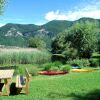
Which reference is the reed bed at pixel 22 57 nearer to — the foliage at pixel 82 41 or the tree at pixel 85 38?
the foliage at pixel 82 41

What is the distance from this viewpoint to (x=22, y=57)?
39.2m

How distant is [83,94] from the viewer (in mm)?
14641

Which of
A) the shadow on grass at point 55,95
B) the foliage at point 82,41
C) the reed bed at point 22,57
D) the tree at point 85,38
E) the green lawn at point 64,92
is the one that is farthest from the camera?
the tree at point 85,38

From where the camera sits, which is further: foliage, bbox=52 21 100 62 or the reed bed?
foliage, bbox=52 21 100 62

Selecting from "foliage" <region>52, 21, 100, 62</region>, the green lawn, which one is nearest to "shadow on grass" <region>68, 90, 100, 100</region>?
the green lawn

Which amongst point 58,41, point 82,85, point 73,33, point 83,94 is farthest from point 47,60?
point 58,41

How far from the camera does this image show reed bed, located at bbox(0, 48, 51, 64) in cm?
3822

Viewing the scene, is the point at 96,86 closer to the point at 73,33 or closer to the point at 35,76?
the point at 35,76

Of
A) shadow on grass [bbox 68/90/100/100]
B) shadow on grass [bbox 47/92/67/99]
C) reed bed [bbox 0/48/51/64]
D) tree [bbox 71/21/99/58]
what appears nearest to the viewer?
shadow on grass [bbox 68/90/100/100]

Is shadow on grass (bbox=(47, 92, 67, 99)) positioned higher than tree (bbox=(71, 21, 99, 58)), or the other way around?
tree (bbox=(71, 21, 99, 58))

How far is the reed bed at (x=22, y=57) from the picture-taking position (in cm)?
3822

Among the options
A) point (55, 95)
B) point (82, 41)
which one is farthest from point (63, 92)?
point (82, 41)

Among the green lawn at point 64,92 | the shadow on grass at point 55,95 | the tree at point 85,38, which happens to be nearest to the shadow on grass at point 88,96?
the green lawn at point 64,92

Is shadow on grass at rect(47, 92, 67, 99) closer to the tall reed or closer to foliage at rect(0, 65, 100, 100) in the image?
foliage at rect(0, 65, 100, 100)
